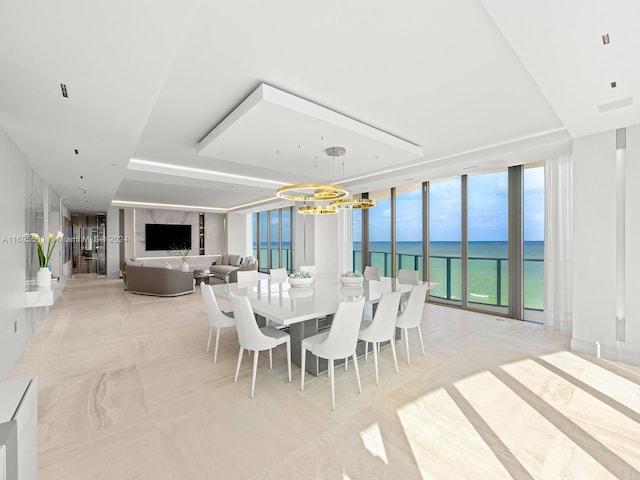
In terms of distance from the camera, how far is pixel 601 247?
3.38 meters

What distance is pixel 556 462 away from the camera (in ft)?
5.94

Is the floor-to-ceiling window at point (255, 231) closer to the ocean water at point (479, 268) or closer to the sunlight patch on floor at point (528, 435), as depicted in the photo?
the ocean water at point (479, 268)

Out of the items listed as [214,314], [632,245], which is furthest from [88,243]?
[632,245]

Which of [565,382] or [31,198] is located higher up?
[31,198]

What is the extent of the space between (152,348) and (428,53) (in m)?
4.36

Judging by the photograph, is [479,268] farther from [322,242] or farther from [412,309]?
[322,242]

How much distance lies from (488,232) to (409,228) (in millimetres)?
1607

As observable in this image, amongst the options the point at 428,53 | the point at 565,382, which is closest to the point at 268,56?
the point at 428,53

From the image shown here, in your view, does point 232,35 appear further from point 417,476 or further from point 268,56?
point 417,476

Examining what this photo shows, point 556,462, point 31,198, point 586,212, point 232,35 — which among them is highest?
point 232,35

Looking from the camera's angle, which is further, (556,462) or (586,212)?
(586,212)

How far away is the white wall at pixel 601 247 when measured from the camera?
3.18m

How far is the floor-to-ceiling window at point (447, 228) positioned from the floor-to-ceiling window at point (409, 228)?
326mm

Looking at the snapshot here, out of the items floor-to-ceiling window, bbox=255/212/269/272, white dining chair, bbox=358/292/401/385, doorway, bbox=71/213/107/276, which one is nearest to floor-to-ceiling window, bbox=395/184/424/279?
white dining chair, bbox=358/292/401/385
